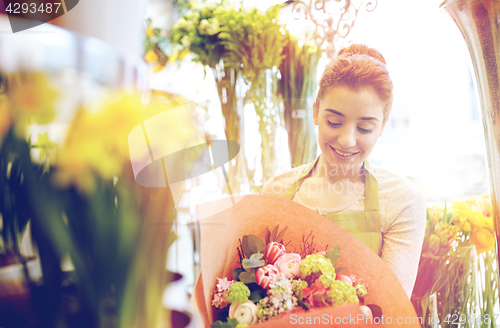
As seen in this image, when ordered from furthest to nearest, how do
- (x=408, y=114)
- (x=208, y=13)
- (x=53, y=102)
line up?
1. (x=208, y=13)
2. (x=408, y=114)
3. (x=53, y=102)

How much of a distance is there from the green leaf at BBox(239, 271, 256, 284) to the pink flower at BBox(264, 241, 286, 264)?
0.03 meters

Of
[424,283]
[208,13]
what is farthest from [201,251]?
[208,13]

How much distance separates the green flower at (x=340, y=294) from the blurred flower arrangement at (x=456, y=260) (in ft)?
0.82

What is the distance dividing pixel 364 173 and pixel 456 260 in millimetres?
265

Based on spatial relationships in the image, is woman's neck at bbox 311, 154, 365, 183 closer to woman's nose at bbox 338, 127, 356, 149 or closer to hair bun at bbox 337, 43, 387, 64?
woman's nose at bbox 338, 127, 356, 149

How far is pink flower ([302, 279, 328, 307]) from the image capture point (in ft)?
1.21

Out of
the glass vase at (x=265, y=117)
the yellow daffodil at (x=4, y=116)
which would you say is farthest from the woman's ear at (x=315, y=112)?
the yellow daffodil at (x=4, y=116)

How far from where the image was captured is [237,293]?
0.37 metres

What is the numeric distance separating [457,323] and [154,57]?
32.6 inches

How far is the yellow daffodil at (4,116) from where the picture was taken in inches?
11.7

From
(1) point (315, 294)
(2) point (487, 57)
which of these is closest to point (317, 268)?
(1) point (315, 294)

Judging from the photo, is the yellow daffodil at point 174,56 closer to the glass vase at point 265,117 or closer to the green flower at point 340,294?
the glass vase at point 265,117

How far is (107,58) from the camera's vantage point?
0.37 meters

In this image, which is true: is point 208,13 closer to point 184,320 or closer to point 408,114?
Result: point 408,114
